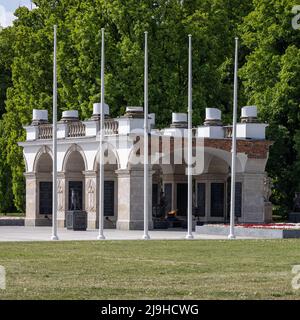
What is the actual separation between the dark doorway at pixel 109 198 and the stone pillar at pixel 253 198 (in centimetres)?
646

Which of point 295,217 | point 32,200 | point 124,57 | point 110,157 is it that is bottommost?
point 295,217

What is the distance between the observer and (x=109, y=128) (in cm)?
5947

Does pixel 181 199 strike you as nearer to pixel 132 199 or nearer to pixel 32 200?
pixel 32 200

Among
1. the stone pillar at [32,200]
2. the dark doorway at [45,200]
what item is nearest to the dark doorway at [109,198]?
the dark doorway at [45,200]

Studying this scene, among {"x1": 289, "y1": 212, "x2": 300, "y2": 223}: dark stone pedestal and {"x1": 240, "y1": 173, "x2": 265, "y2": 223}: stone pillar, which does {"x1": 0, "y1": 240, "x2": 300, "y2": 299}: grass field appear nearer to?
{"x1": 240, "y1": 173, "x2": 265, "y2": 223}: stone pillar

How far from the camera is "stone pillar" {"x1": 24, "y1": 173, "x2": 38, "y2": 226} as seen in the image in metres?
65.2

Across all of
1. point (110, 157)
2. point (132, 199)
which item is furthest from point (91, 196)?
point (132, 199)

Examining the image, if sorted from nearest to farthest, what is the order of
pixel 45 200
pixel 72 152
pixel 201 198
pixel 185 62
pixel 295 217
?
pixel 72 152 < pixel 295 217 < pixel 201 198 < pixel 45 200 < pixel 185 62

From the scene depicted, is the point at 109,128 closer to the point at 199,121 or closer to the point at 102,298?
the point at 199,121

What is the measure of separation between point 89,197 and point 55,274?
31.7 metres

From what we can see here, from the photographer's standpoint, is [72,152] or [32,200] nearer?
[72,152]

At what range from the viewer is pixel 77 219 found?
57375 millimetres

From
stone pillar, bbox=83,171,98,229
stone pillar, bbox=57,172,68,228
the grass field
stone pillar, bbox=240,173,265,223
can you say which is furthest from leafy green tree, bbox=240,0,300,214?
the grass field

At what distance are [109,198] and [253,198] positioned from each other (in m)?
7.15
